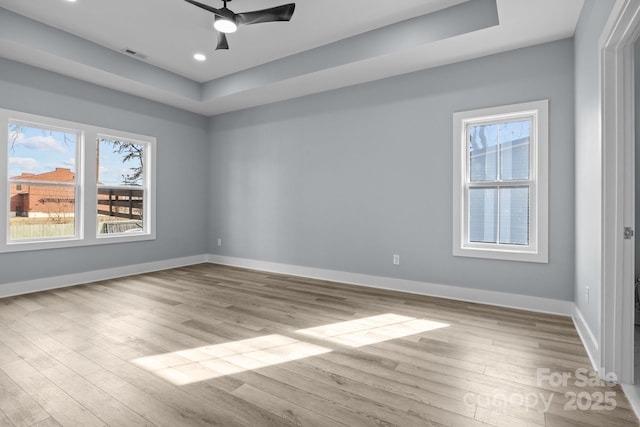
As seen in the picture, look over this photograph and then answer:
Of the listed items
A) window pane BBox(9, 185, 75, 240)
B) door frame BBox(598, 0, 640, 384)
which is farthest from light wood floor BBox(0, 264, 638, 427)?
window pane BBox(9, 185, 75, 240)

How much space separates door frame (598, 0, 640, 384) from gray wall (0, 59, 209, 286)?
5.68 meters

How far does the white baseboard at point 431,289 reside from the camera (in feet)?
11.1

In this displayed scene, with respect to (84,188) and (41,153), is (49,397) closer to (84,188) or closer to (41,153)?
(84,188)

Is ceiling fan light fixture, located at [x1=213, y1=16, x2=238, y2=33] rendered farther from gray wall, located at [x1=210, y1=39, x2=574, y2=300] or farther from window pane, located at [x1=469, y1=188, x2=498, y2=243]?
window pane, located at [x1=469, y1=188, x2=498, y2=243]

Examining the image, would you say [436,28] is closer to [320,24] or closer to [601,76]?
[320,24]

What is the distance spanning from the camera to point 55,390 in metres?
1.92

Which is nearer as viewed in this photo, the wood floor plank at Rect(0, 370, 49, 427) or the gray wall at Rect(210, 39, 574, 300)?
the wood floor plank at Rect(0, 370, 49, 427)

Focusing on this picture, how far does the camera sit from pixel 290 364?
2.27 meters

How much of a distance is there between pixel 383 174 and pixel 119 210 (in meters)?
4.12

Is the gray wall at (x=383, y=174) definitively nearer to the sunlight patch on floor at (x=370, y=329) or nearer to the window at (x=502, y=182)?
the window at (x=502, y=182)

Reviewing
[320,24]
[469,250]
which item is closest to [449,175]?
[469,250]

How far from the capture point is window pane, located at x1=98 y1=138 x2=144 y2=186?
4.96m

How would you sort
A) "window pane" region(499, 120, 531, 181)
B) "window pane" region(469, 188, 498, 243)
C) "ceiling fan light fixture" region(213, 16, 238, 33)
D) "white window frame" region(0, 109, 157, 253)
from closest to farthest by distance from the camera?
"ceiling fan light fixture" region(213, 16, 238, 33) → "window pane" region(499, 120, 531, 181) → "window pane" region(469, 188, 498, 243) → "white window frame" region(0, 109, 157, 253)

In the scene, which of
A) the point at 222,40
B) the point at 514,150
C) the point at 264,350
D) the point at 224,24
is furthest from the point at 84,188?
the point at 514,150
